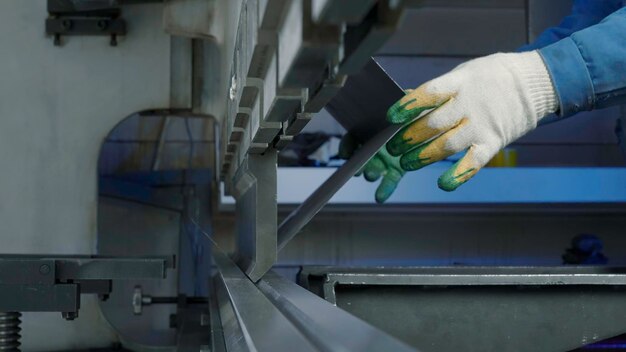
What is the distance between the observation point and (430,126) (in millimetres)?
1615

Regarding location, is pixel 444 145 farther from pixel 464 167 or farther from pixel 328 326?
pixel 328 326

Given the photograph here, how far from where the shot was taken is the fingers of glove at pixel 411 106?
1.48 m

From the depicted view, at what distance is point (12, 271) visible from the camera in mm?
1578

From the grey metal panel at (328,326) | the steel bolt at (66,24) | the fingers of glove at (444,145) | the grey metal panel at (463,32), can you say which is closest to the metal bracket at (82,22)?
the steel bolt at (66,24)

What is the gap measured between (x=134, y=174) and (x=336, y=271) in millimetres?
2547

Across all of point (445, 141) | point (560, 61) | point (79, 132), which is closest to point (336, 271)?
point (445, 141)

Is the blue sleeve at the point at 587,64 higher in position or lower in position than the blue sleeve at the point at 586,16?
lower

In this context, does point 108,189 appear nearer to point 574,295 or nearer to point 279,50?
point 574,295

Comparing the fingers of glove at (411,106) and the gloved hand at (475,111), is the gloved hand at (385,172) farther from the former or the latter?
the fingers of glove at (411,106)

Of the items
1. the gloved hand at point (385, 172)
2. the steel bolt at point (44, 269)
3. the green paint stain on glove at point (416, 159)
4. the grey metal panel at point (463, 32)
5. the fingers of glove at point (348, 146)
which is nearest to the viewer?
the steel bolt at point (44, 269)

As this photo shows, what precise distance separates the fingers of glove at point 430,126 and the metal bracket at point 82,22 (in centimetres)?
100

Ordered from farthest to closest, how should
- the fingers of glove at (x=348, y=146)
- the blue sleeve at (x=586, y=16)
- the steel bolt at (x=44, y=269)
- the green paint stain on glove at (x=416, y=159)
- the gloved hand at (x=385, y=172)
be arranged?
the blue sleeve at (x=586, y=16), the gloved hand at (x=385, y=172), the fingers of glove at (x=348, y=146), the green paint stain on glove at (x=416, y=159), the steel bolt at (x=44, y=269)

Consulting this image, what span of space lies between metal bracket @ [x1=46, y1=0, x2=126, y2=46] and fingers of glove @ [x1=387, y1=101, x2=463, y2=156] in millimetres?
1001

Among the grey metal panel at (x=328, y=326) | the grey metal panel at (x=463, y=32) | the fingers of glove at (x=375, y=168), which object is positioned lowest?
the grey metal panel at (x=328, y=326)
